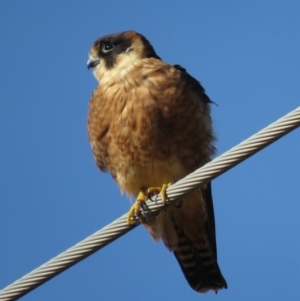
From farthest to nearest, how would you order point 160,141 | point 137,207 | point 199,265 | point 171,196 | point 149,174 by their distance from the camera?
1. point 199,265
2. point 149,174
3. point 160,141
4. point 137,207
5. point 171,196

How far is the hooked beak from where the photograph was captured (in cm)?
515

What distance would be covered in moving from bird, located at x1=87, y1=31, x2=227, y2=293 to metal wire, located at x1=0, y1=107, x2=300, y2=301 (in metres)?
0.86

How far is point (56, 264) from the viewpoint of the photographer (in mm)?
3002

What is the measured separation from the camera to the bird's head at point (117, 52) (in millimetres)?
4980

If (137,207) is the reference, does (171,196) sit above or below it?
below

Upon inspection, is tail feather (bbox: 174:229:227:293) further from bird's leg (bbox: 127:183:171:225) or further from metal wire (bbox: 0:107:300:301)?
metal wire (bbox: 0:107:300:301)

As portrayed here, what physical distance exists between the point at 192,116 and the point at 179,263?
1095 millimetres

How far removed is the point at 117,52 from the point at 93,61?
0.19m

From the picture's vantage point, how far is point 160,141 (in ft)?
14.4

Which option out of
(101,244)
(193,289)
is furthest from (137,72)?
(101,244)

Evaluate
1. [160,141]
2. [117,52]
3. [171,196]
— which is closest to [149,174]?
[160,141]

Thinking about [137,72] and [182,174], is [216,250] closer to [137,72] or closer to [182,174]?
[182,174]

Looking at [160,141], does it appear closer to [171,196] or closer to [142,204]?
[142,204]

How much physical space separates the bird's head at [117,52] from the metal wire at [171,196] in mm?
1897
